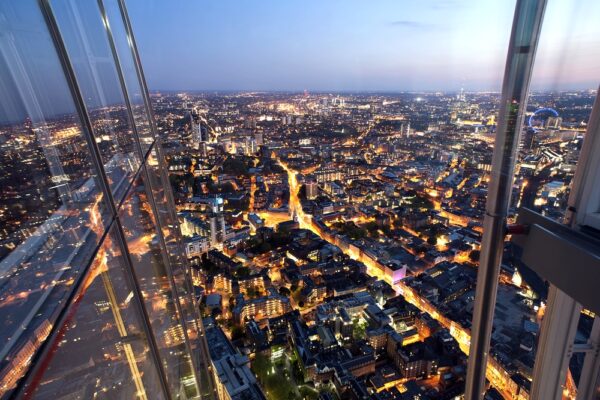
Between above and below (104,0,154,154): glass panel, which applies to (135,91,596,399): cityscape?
below

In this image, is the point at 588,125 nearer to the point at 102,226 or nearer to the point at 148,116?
the point at 102,226

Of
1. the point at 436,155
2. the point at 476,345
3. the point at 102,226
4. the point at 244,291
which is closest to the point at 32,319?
the point at 102,226

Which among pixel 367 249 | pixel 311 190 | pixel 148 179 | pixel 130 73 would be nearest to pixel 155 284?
pixel 148 179

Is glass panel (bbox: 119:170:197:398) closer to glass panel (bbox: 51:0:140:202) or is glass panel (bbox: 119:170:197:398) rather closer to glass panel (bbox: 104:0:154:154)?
glass panel (bbox: 51:0:140:202)

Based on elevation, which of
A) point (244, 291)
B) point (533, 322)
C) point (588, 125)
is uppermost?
point (588, 125)

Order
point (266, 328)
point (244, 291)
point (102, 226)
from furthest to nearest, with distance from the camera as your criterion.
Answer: point (244, 291) → point (266, 328) → point (102, 226)

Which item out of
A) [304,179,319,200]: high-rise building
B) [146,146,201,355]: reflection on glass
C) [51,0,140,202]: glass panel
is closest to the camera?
[51,0,140,202]: glass panel

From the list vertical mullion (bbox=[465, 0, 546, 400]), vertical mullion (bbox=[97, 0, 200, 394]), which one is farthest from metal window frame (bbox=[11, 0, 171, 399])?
vertical mullion (bbox=[465, 0, 546, 400])

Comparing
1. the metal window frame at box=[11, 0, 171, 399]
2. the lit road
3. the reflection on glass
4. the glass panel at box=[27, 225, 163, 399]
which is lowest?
the lit road
